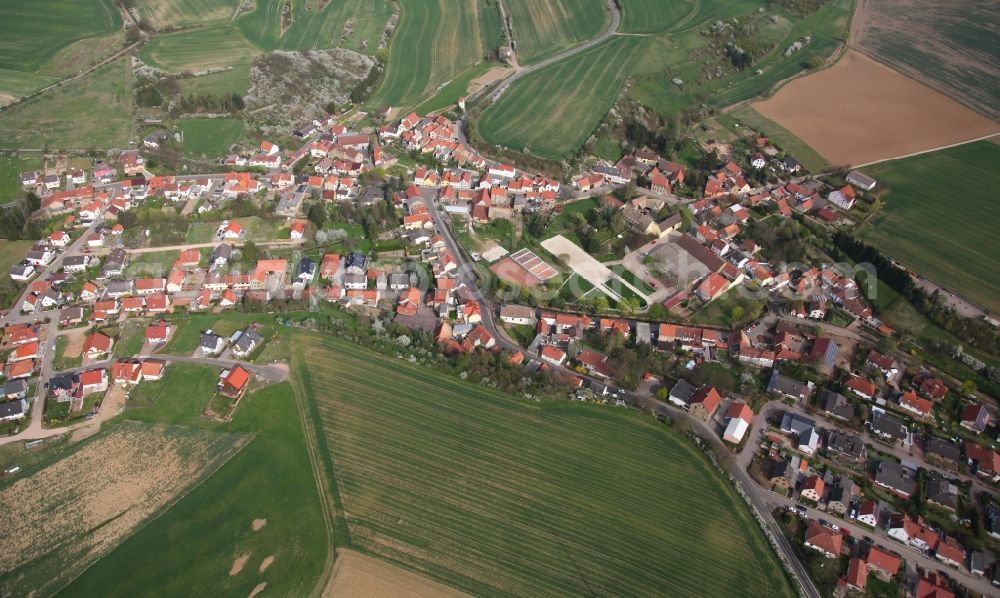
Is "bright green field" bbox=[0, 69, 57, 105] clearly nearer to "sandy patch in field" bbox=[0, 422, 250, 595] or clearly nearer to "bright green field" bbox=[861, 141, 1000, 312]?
"sandy patch in field" bbox=[0, 422, 250, 595]

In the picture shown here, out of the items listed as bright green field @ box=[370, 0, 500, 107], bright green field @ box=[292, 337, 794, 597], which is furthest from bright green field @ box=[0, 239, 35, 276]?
bright green field @ box=[370, 0, 500, 107]

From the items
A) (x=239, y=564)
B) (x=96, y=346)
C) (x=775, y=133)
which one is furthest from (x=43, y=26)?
(x=775, y=133)

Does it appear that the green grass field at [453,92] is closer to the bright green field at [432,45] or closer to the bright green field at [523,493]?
the bright green field at [432,45]

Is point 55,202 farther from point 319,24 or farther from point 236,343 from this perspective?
point 319,24

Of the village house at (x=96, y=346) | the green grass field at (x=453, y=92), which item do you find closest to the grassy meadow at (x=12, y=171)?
the village house at (x=96, y=346)

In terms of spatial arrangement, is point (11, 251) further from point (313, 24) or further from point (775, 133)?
point (775, 133)

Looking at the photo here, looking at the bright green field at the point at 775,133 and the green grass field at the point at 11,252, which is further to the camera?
the bright green field at the point at 775,133
